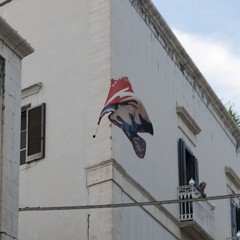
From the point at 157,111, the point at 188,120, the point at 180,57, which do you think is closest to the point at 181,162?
the point at 188,120

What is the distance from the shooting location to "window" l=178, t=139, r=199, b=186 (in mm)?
24828

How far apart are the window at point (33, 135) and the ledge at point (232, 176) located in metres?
8.44

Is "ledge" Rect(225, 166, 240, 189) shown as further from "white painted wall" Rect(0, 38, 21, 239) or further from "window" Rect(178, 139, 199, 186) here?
"white painted wall" Rect(0, 38, 21, 239)

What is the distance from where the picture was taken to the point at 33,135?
22.5m

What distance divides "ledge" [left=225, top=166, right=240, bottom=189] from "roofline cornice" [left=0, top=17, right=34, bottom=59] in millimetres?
12186

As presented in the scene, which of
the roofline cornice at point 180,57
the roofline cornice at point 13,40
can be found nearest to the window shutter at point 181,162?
the roofline cornice at point 180,57

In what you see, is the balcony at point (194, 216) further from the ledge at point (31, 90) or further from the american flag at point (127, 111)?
the american flag at point (127, 111)

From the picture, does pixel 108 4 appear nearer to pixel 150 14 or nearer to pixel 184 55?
pixel 150 14

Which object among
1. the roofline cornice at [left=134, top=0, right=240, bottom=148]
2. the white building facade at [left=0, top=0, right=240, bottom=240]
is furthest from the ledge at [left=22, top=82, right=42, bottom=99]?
the roofline cornice at [left=134, top=0, right=240, bottom=148]

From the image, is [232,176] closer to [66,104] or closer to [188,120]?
[188,120]

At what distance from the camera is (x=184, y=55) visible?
26.6 m

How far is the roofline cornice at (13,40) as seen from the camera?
17.6 m

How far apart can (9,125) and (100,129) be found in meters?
4.05

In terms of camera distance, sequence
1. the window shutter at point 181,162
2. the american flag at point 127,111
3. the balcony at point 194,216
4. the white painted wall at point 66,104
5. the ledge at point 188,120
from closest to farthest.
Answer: the american flag at point 127,111, the white painted wall at point 66,104, the balcony at point 194,216, the window shutter at point 181,162, the ledge at point 188,120
